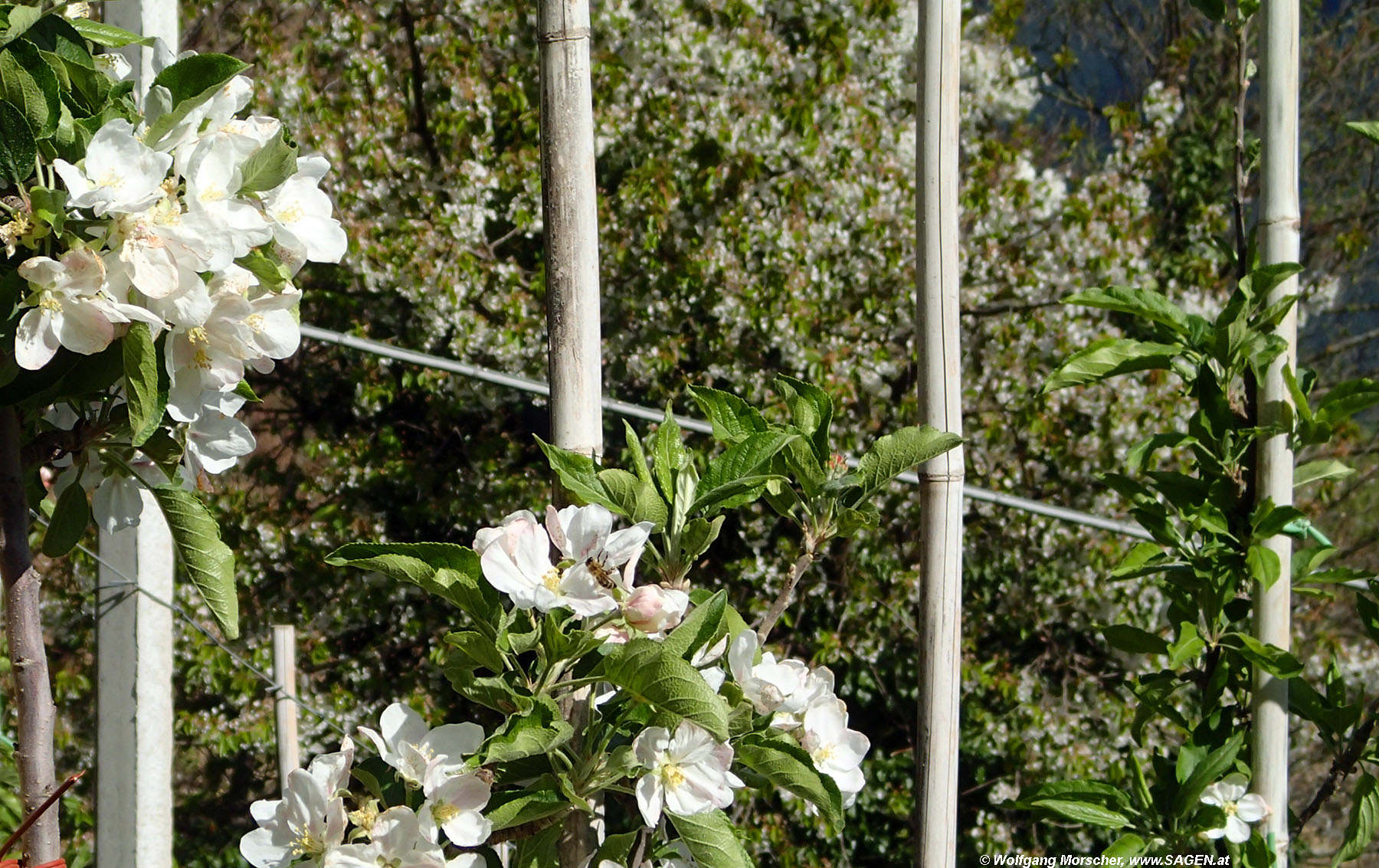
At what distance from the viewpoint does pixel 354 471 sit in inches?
126

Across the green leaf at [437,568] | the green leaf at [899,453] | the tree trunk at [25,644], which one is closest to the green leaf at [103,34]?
the tree trunk at [25,644]

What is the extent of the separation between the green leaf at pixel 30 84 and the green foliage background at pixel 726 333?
7.59ft

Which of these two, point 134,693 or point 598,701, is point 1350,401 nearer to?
point 598,701

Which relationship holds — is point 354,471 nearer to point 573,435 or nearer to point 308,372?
point 308,372

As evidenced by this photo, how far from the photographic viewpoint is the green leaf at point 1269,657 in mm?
1135

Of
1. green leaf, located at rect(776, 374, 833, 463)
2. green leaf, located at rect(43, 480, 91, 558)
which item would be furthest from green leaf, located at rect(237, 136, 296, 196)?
green leaf, located at rect(776, 374, 833, 463)

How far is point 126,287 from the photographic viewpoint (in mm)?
582

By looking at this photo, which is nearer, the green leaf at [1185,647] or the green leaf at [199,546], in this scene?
the green leaf at [199,546]

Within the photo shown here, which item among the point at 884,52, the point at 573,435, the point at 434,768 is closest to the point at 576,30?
the point at 573,435

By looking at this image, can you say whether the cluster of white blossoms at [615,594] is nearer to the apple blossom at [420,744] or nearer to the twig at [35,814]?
the apple blossom at [420,744]

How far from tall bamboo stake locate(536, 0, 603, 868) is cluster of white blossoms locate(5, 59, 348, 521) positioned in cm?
17

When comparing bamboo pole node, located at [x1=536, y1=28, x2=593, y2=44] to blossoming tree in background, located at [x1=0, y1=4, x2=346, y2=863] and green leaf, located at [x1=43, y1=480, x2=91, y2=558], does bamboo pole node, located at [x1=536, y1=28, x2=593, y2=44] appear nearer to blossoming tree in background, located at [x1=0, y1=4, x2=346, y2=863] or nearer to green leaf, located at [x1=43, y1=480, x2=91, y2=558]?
blossoming tree in background, located at [x1=0, y1=4, x2=346, y2=863]

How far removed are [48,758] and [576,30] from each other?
0.59 m

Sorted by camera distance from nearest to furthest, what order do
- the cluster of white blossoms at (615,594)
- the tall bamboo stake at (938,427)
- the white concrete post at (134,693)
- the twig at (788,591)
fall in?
the cluster of white blossoms at (615,594)
the twig at (788,591)
the tall bamboo stake at (938,427)
the white concrete post at (134,693)
